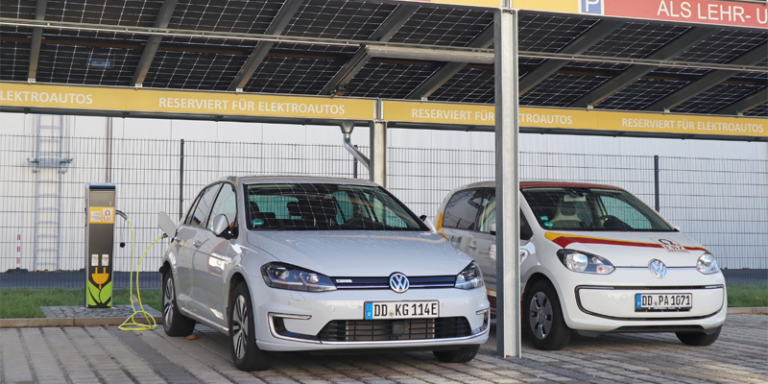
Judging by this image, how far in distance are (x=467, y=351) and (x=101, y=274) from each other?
6167 millimetres

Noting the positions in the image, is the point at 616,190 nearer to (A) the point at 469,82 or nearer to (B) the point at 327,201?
(B) the point at 327,201

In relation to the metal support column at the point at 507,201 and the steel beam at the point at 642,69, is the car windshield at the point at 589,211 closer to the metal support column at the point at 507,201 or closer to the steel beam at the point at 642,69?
the metal support column at the point at 507,201

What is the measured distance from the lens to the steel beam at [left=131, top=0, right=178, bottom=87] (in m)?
9.90

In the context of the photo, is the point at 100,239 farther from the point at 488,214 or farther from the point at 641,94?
the point at 641,94

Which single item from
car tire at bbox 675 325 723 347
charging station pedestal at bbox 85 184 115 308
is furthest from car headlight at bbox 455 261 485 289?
charging station pedestal at bbox 85 184 115 308

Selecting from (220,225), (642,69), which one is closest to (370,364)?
(220,225)

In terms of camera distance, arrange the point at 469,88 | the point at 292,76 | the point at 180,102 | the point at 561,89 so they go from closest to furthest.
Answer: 1. the point at 180,102
2. the point at 292,76
3. the point at 469,88
4. the point at 561,89

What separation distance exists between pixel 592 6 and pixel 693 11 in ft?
3.75

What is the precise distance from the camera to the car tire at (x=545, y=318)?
24.7ft

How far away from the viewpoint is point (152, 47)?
11047 mm

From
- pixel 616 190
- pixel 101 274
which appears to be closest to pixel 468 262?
pixel 616 190

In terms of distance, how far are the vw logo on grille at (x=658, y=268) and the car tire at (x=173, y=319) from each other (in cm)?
449

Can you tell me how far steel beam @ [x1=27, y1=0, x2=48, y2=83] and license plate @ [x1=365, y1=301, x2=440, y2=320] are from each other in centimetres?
602

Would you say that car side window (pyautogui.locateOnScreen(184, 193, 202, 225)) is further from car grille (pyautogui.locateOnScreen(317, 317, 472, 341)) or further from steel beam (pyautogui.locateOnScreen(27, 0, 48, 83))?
car grille (pyautogui.locateOnScreen(317, 317, 472, 341))
